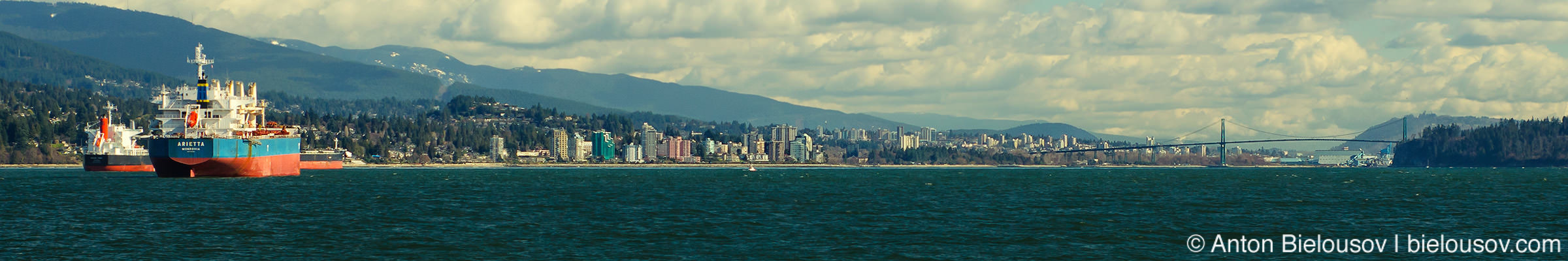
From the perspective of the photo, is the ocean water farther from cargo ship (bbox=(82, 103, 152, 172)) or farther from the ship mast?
cargo ship (bbox=(82, 103, 152, 172))

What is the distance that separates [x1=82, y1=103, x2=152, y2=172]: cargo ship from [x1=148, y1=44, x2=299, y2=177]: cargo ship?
123ft

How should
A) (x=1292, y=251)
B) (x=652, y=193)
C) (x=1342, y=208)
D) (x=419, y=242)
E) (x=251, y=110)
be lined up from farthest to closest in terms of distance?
(x=251, y=110)
(x=652, y=193)
(x=1342, y=208)
(x=419, y=242)
(x=1292, y=251)

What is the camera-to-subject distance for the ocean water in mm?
54406

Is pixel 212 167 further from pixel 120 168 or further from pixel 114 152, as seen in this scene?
pixel 114 152

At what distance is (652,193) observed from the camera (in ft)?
387

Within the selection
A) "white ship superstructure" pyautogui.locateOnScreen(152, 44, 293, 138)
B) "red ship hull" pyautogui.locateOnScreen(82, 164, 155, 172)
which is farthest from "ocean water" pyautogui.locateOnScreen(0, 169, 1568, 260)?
"red ship hull" pyautogui.locateOnScreen(82, 164, 155, 172)

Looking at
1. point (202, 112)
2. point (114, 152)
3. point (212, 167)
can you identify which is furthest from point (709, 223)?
point (114, 152)

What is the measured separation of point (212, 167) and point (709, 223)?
7411 cm

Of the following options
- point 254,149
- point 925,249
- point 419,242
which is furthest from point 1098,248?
point 254,149

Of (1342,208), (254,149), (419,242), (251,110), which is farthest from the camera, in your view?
(251,110)

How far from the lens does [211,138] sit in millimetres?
126688

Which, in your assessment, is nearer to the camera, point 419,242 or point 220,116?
point 419,242

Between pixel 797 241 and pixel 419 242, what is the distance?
16.1 m

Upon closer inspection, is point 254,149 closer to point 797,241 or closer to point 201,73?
point 201,73
